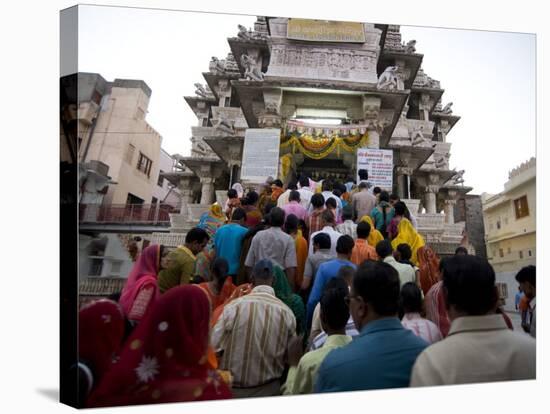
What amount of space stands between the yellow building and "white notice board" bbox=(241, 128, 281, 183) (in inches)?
131

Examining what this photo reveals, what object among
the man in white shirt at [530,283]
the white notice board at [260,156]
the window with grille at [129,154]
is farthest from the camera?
the white notice board at [260,156]

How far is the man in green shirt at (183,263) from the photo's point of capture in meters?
3.50

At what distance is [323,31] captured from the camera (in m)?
8.75

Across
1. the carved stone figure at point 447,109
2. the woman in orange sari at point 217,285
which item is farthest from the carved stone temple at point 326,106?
the carved stone figure at point 447,109

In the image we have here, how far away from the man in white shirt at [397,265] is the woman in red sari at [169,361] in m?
1.93

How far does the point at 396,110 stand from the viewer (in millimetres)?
9430

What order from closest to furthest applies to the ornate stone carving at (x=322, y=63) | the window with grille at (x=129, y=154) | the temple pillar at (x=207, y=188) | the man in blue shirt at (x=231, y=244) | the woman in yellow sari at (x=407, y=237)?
the man in blue shirt at (x=231, y=244) < the window with grille at (x=129, y=154) < the woman in yellow sari at (x=407, y=237) < the ornate stone carving at (x=322, y=63) < the temple pillar at (x=207, y=188)

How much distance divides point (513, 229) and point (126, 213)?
4694 millimetres

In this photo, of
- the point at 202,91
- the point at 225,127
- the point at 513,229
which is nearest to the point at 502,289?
the point at 513,229

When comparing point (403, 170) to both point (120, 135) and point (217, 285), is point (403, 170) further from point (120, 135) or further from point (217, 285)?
point (217, 285)

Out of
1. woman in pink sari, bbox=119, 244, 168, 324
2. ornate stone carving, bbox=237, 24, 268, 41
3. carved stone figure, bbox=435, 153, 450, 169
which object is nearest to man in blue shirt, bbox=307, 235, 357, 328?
woman in pink sari, bbox=119, 244, 168, 324

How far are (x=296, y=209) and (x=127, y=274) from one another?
2432 mm

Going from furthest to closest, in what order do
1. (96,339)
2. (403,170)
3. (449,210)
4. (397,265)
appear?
(449,210) → (403,170) → (397,265) → (96,339)

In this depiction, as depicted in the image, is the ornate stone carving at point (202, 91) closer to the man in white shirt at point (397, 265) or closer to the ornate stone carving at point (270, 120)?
the ornate stone carving at point (270, 120)
